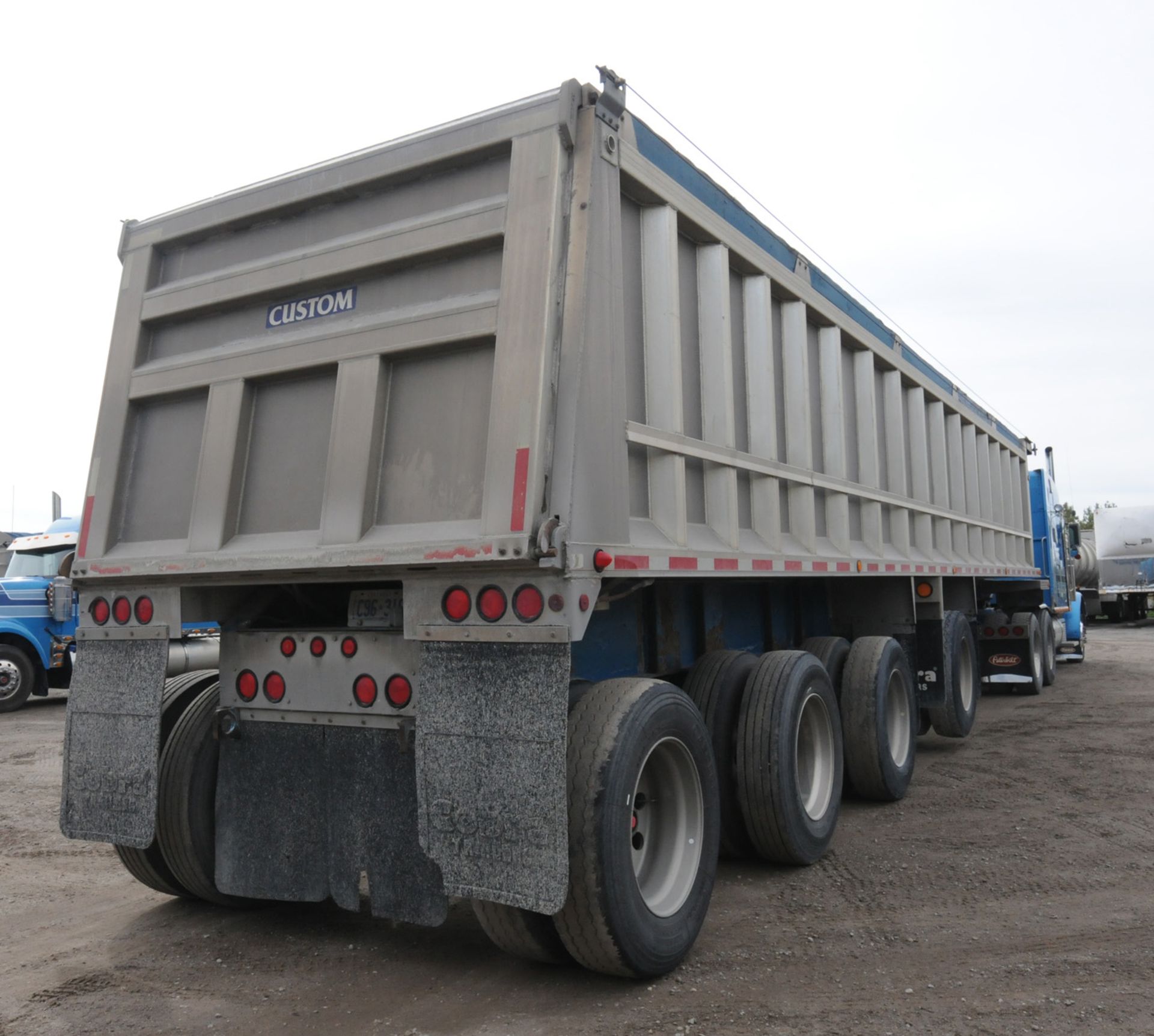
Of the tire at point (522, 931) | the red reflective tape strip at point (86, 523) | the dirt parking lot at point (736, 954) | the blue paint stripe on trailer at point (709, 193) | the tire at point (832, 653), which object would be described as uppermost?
the blue paint stripe on trailer at point (709, 193)

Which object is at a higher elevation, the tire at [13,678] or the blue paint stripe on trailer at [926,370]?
the blue paint stripe on trailer at [926,370]

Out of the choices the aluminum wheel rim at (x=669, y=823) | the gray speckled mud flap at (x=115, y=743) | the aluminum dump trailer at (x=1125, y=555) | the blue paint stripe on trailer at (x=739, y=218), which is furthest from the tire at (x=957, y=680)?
the aluminum dump trailer at (x=1125, y=555)

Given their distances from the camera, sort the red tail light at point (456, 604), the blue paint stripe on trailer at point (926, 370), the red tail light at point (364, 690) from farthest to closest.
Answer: the blue paint stripe on trailer at point (926, 370) < the red tail light at point (364, 690) < the red tail light at point (456, 604)

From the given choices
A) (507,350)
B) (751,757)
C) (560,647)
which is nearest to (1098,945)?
(751,757)

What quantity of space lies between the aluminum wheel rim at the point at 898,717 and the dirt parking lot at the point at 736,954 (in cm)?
74

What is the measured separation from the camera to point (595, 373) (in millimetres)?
3723

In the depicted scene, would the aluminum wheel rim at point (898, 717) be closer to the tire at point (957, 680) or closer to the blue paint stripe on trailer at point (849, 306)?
the tire at point (957, 680)

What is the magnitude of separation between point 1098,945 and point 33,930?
464 cm

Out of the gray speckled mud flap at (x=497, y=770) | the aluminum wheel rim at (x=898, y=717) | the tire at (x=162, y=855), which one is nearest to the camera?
the gray speckled mud flap at (x=497, y=770)

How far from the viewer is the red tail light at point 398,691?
3.91m

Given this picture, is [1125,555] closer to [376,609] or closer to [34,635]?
[34,635]

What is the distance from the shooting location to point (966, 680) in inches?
380

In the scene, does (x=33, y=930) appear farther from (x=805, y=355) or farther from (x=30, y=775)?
(x=805, y=355)

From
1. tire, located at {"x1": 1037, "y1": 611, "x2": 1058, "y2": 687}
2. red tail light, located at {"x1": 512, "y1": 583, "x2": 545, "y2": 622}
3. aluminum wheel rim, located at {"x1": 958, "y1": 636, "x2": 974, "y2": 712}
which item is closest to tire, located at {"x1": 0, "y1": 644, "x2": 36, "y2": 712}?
aluminum wheel rim, located at {"x1": 958, "y1": 636, "x2": 974, "y2": 712}
